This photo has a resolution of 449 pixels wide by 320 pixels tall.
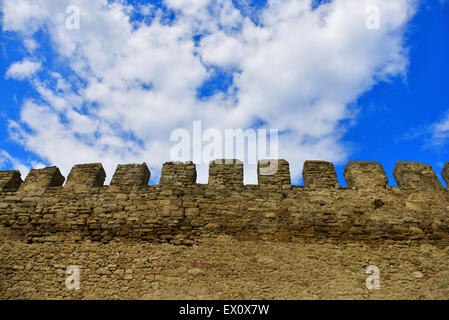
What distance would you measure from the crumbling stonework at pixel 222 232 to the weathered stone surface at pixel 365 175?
2 centimetres

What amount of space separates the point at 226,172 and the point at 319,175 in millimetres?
1831

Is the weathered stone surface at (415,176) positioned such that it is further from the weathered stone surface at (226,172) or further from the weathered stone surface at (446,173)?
the weathered stone surface at (226,172)

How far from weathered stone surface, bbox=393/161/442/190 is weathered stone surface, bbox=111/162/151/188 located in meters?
5.06

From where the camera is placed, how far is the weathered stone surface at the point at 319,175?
507 centimetres

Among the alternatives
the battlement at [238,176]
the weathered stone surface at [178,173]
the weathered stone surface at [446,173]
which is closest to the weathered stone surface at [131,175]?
the battlement at [238,176]

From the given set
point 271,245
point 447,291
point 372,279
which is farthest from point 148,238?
point 447,291

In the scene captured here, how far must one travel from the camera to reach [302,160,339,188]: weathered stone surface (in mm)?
5070
